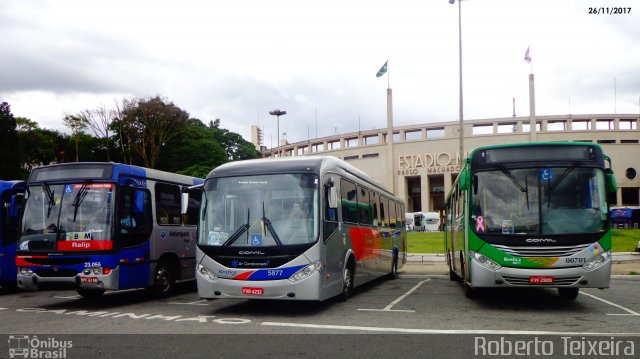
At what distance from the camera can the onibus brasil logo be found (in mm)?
7039

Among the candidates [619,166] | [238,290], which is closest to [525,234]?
[238,290]

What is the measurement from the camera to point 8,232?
48.2 ft

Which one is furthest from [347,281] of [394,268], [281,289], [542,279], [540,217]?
[394,268]

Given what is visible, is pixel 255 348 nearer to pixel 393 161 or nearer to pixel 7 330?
pixel 7 330

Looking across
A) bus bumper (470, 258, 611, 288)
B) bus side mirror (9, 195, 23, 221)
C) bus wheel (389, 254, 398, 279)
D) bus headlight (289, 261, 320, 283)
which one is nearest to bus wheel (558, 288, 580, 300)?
bus bumper (470, 258, 611, 288)

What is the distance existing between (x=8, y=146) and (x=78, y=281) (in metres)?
51.7

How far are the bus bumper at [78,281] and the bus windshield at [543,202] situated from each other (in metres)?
6.89

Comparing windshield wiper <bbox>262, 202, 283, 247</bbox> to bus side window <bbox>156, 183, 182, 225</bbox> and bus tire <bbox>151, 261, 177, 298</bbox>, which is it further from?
bus tire <bbox>151, 261, 177, 298</bbox>

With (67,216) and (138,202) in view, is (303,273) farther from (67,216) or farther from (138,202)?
(67,216)

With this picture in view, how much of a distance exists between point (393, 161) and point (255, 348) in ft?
234

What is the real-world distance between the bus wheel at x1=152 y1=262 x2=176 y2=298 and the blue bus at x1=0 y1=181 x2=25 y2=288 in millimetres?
4152

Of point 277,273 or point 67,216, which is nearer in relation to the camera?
point 277,273

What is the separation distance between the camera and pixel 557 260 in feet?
32.6
